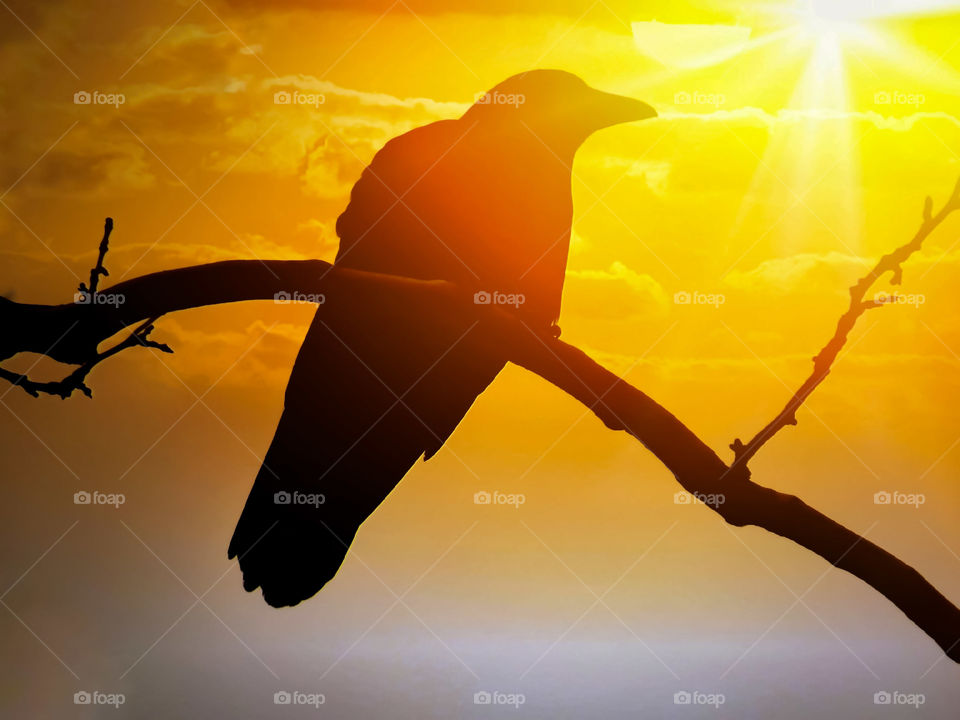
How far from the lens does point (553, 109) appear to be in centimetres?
239

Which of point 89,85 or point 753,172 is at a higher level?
point 89,85

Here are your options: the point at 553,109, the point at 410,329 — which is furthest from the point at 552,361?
the point at 553,109

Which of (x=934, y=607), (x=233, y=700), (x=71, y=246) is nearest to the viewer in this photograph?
(x=934, y=607)

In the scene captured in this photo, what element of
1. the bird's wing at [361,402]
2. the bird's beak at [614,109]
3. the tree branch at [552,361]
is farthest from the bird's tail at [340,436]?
the bird's beak at [614,109]

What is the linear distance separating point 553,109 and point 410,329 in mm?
814

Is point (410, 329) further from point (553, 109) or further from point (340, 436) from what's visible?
point (553, 109)

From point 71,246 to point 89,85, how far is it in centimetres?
52

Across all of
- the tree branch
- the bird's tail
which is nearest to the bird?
the bird's tail

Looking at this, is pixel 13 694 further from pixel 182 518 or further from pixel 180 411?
pixel 180 411

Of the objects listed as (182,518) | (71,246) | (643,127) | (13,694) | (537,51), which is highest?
(537,51)

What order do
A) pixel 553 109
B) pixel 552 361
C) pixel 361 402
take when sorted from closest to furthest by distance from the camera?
1. pixel 552 361
2. pixel 361 402
3. pixel 553 109

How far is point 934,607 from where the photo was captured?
5.14ft

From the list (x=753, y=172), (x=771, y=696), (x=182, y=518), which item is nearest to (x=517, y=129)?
(x=753, y=172)

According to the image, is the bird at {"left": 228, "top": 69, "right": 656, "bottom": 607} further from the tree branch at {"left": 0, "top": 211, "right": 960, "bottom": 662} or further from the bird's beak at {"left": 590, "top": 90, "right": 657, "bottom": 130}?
the tree branch at {"left": 0, "top": 211, "right": 960, "bottom": 662}
